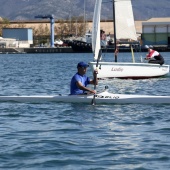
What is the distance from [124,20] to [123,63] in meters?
4.97

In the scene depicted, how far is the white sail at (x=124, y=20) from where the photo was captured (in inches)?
1694

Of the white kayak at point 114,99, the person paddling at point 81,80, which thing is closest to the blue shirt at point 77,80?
the person paddling at point 81,80

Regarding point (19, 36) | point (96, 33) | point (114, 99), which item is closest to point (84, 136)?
point (114, 99)

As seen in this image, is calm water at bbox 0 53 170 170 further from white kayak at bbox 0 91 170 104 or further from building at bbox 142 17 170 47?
building at bbox 142 17 170 47

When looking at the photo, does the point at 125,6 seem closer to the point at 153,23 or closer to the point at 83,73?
the point at 83,73

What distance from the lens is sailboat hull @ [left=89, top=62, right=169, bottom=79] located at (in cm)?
3859

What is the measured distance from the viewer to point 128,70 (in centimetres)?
3922

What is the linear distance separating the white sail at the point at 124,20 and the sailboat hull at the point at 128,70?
3.86 meters

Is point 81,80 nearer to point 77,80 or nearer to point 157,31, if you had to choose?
point 77,80

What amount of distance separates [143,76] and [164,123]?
20.1 metres

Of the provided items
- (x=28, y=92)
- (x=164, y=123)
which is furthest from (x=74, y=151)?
(x=28, y=92)

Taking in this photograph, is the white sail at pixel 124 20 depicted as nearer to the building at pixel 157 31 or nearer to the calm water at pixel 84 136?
the calm water at pixel 84 136

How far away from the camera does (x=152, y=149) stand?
1594 cm

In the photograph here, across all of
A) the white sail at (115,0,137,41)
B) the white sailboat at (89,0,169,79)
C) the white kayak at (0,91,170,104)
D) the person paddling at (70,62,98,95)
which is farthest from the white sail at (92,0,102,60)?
the person paddling at (70,62,98,95)
